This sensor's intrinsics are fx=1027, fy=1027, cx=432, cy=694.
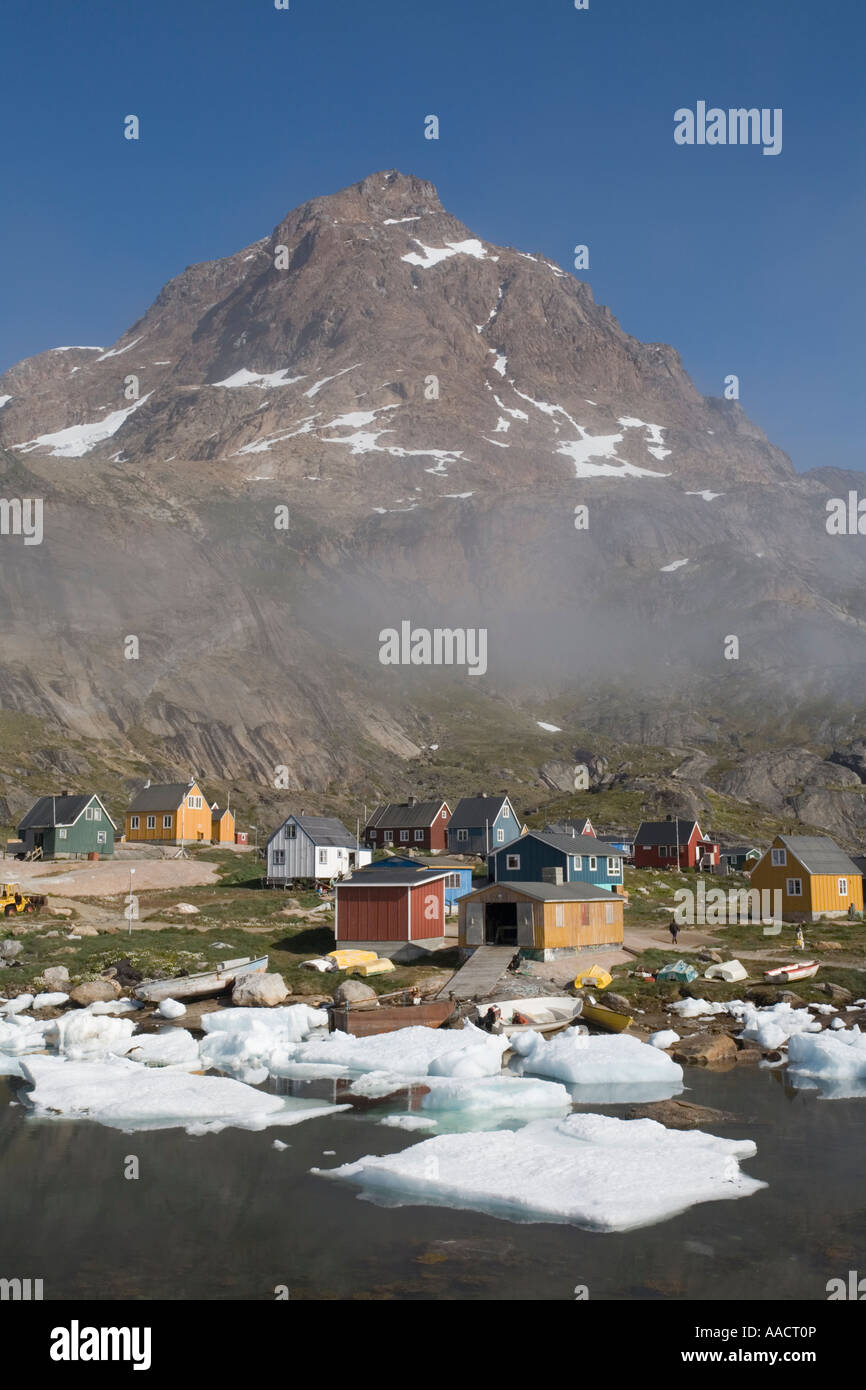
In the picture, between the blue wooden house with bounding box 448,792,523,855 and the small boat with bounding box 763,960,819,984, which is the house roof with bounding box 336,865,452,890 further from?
the blue wooden house with bounding box 448,792,523,855

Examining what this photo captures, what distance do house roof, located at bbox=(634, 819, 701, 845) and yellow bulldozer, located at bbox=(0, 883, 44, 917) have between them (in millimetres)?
59085

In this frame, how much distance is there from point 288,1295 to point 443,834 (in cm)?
7954

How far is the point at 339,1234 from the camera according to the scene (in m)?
17.3

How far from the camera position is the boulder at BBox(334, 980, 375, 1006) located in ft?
120

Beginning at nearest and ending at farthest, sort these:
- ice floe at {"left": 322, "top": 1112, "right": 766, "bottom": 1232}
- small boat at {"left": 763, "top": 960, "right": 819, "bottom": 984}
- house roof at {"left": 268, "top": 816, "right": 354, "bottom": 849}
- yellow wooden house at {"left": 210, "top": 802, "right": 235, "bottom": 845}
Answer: ice floe at {"left": 322, "top": 1112, "right": 766, "bottom": 1232} < small boat at {"left": 763, "top": 960, "right": 819, "bottom": 984} < house roof at {"left": 268, "top": 816, "right": 354, "bottom": 849} < yellow wooden house at {"left": 210, "top": 802, "right": 235, "bottom": 845}

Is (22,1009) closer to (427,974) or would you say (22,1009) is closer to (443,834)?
(427,974)

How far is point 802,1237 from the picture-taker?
17.2 metres

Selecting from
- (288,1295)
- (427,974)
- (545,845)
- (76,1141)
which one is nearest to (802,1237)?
(288,1295)

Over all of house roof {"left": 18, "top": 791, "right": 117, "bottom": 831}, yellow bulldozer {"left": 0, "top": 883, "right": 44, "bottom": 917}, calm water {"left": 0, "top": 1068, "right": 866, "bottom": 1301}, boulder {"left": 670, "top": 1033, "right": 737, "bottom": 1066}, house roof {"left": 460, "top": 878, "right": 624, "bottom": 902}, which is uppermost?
house roof {"left": 18, "top": 791, "right": 117, "bottom": 831}

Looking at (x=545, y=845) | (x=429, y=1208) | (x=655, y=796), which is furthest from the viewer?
(x=655, y=796)

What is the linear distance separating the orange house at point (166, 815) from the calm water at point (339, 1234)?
208ft

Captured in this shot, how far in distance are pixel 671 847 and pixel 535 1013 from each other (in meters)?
64.0

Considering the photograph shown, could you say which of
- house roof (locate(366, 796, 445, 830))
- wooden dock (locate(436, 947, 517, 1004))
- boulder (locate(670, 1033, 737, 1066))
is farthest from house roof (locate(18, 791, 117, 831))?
boulder (locate(670, 1033, 737, 1066))

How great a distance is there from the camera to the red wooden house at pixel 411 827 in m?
94.1
